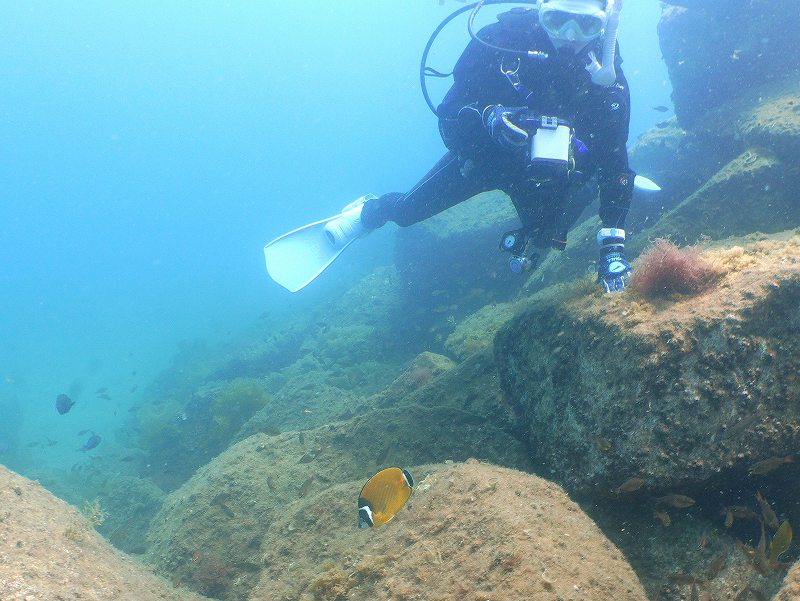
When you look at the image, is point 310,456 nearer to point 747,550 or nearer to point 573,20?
point 747,550

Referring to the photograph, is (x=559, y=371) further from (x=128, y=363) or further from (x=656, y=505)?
(x=128, y=363)

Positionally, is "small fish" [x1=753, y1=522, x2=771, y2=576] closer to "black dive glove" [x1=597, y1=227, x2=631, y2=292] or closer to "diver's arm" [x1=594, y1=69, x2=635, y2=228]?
"black dive glove" [x1=597, y1=227, x2=631, y2=292]

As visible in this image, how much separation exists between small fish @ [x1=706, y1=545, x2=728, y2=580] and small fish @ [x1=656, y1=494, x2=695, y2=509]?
1.05 ft

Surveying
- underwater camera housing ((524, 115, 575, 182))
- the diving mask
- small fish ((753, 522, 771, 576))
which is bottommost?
small fish ((753, 522, 771, 576))

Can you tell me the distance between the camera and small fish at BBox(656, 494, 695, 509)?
279 centimetres

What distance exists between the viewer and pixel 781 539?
2420mm

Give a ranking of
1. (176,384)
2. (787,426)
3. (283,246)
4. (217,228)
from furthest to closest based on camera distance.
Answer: (217,228)
(176,384)
(283,246)
(787,426)

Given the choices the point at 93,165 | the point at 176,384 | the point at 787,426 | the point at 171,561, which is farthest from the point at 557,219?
the point at 93,165

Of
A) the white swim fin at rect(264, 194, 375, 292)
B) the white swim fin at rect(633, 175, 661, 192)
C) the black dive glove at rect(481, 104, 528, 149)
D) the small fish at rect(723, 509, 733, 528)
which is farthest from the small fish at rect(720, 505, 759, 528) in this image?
the white swim fin at rect(264, 194, 375, 292)

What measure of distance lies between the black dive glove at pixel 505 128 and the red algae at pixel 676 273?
184 cm

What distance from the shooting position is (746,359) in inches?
110

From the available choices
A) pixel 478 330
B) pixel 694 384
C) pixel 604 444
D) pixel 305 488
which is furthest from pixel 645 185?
pixel 305 488

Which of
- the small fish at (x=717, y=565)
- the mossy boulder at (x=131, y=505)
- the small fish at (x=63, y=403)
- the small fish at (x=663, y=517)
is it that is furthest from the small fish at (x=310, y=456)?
the small fish at (x=63, y=403)

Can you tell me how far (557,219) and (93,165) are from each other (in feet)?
750
